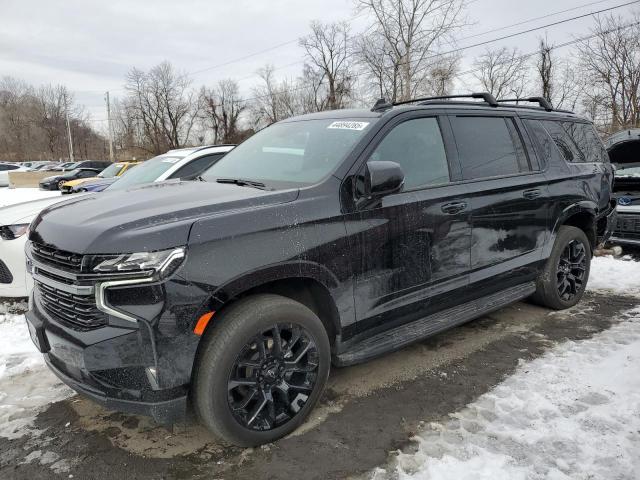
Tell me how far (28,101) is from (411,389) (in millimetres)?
89568

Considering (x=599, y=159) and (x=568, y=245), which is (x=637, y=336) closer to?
(x=568, y=245)

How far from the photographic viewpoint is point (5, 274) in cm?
477

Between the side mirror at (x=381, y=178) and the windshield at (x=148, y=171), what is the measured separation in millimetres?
4236

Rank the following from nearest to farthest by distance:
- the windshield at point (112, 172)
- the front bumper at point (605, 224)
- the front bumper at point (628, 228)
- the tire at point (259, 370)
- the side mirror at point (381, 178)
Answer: the tire at point (259, 370), the side mirror at point (381, 178), the front bumper at point (605, 224), the front bumper at point (628, 228), the windshield at point (112, 172)

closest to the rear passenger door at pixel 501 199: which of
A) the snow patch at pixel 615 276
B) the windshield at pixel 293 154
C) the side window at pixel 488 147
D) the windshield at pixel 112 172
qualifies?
the side window at pixel 488 147

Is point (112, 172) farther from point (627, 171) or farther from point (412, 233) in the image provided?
point (412, 233)

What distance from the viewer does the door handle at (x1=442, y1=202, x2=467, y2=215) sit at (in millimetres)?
3419

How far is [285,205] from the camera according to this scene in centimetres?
270

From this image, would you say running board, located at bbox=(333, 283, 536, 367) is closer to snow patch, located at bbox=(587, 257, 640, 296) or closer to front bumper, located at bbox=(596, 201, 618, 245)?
front bumper, located at bbox=(596, 201, 618, 245)

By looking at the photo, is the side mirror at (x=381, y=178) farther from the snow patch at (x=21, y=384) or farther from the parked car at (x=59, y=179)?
the parked car at (x=59, y=179)

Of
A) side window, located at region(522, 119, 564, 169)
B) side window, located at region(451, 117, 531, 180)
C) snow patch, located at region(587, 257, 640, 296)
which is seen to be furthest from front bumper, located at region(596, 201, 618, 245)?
side window, located at region(451, 117, 531, 180)

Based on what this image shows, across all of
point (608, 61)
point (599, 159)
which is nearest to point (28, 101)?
point (608, 61)

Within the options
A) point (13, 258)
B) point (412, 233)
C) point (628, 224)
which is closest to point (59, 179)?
point (13, 258)

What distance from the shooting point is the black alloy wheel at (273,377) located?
8.48 ft
